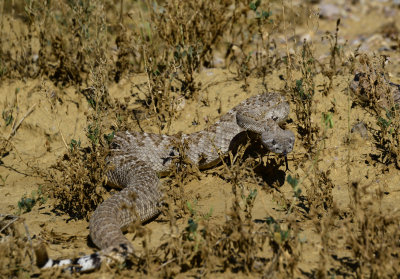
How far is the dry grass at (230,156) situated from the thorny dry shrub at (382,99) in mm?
20

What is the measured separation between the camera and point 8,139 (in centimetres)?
849

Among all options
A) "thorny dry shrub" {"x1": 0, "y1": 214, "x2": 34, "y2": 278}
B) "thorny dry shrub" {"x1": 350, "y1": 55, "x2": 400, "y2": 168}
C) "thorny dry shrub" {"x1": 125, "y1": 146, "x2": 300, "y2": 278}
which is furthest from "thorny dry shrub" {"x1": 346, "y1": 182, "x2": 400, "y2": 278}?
"thorny dry shrub" {"x1": 0, "y1": 214, "x2": 34, "y2": 278}

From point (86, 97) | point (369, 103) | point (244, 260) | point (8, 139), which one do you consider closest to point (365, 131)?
point (369, 103)

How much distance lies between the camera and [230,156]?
21.5 feet

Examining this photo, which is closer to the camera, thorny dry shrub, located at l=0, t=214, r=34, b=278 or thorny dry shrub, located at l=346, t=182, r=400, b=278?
thorny dry shrub, located at l=346, t=182, r=400, b=278

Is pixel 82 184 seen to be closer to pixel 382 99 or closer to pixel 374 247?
pixel 374 247

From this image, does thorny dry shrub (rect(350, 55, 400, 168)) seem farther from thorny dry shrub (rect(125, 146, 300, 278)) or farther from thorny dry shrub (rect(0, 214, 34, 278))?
thorny dry shrub (rect(0, 214, 34, 278))

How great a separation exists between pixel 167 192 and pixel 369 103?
3331 millimetres

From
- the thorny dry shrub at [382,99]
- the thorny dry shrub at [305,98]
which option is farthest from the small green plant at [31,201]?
the thorny dry shrub at [382,99]

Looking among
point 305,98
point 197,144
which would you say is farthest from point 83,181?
point 305,98

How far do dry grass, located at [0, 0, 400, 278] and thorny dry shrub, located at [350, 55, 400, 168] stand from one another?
0.02 metres

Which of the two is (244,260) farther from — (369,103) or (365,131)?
(369,103)

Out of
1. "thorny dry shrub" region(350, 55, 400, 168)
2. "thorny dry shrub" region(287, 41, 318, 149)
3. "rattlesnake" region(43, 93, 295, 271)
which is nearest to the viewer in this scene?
"rattlesnake" region(43, 93, 295, 271)

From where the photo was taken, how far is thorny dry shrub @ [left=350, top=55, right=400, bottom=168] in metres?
6.77
